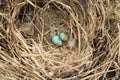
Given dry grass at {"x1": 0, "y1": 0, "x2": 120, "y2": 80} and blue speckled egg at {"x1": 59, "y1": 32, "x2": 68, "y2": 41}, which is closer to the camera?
dry grass at {"x1": 0, "y1": 0, "x2": 120, "y2": 80}

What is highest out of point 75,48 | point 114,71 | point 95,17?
point 95,17

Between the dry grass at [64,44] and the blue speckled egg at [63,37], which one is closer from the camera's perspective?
the dry grass at [64,44]

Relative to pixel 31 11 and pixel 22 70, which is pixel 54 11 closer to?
pixel 31 11

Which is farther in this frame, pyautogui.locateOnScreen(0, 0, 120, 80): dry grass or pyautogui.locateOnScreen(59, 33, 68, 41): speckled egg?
pyautogui.locateOnScreen(59, 33, 68, 41): speckled egg

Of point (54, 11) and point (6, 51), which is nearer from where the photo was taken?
point (6, 51)

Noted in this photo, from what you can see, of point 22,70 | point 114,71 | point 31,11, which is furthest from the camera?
point 31,11

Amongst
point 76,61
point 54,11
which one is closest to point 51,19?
point 54,11

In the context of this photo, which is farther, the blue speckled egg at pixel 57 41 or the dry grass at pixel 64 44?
the blue speckled egg at pixel 57 41

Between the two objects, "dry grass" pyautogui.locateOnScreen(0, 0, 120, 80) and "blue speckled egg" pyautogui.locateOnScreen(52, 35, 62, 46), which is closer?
"dry grass" pyautogui.locateOnScreen(0, 0, 120, 80)
